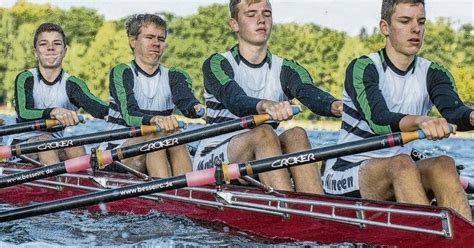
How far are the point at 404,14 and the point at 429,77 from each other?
1.27ft

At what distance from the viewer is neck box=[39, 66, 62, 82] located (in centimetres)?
815

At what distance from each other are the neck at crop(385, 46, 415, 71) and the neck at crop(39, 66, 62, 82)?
392 cm

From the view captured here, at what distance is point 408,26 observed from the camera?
493cm

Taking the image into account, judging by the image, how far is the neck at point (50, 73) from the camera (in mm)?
8148

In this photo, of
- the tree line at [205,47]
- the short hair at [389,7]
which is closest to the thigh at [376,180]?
the short hair at [389,7]

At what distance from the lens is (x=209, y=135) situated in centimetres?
558

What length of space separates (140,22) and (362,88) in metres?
2.62

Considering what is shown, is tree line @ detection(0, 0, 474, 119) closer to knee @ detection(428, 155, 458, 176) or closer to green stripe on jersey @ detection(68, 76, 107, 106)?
green stripe on jersey @ detection(68, 76, 107, 106)

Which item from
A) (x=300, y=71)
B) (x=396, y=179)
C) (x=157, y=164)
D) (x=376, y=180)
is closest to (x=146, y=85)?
(x=157, y=164)

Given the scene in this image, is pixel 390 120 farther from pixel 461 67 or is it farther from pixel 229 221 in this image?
pixel 461 67

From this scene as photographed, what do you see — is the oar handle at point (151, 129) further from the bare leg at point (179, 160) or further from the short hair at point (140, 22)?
the short hair at point (140, 22)

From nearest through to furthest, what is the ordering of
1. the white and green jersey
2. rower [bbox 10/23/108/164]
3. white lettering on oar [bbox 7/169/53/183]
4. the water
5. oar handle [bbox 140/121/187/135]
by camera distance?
the white and green jersey, the water, white lettering on oar [bbox 7/169/53/183], oar handle [bbox 140/121/187/135], rower [bbox 10/23/108/164]

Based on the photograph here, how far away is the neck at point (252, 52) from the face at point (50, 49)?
8.69 feet

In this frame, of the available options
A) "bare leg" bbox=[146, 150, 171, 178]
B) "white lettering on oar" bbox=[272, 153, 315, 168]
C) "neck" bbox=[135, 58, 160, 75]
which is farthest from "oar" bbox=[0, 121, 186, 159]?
"white lettering on oar" bbox=[272, 153, 315, 168]
